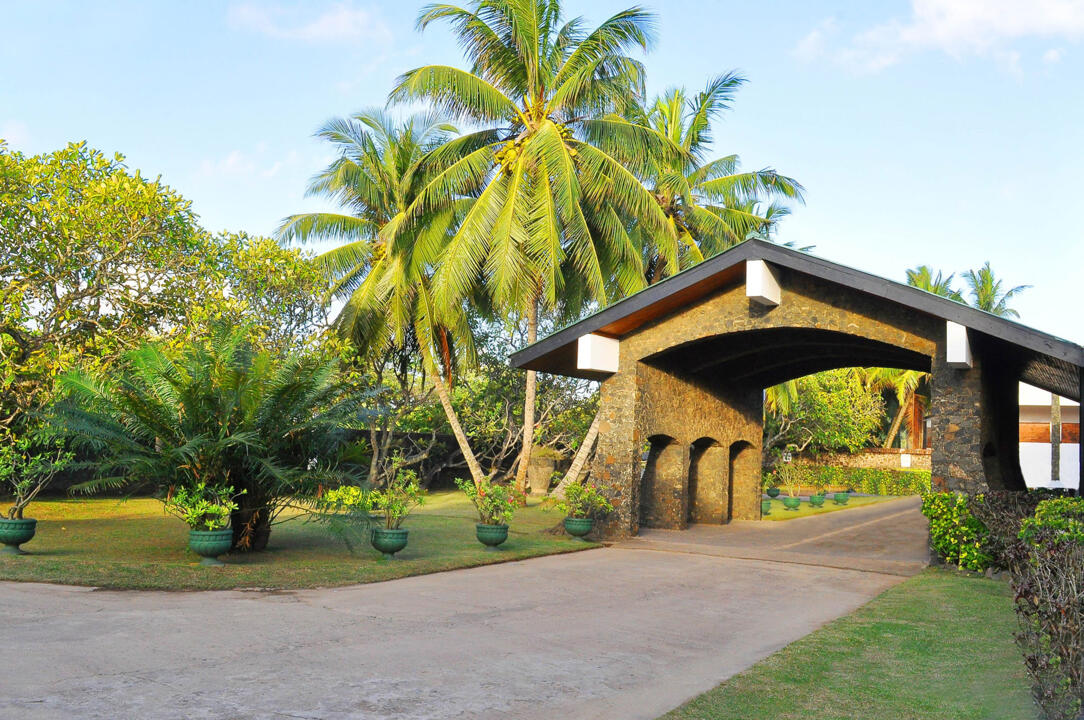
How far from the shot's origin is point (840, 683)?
6.08 metres

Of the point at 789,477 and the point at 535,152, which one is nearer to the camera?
the point at 535,152

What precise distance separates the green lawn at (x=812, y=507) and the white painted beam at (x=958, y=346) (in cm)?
1061

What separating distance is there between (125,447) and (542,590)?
570 centimetres

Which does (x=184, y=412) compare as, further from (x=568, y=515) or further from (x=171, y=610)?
(x=568, y=515)

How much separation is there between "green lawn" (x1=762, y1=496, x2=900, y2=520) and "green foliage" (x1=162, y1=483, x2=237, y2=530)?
15.0 m

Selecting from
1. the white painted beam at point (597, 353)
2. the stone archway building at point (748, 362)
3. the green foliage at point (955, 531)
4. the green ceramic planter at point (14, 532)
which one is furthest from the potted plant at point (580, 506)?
the green ceramic planter at point (14, 532)

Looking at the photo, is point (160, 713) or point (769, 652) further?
point (769, 652)

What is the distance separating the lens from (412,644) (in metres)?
7.06

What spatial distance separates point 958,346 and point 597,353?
5.91m

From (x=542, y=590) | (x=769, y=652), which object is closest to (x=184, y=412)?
(x=542, y=590)

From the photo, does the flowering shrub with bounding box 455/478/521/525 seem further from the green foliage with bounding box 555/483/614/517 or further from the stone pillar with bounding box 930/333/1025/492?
the stone pillar with bounding box 930/333/1025/492

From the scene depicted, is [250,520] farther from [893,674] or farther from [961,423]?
[961,423]

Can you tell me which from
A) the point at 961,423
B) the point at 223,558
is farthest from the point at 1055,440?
the point at 223,558

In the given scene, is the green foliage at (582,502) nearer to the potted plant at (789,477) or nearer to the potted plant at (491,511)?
the potted plant at (491,511)
